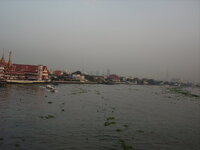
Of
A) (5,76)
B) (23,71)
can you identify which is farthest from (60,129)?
(23,71)

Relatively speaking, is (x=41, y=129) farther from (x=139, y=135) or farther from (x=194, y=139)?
(x=194, y=139)

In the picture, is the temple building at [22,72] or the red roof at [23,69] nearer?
the temple building at [22,72]

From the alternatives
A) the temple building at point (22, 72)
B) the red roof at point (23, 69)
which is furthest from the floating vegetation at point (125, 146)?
the red roof at point (23, 69)

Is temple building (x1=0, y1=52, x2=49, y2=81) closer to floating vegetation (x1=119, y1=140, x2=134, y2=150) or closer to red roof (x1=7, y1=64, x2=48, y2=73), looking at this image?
red roof (x1=7, y1=64, x2=48, y2=73)

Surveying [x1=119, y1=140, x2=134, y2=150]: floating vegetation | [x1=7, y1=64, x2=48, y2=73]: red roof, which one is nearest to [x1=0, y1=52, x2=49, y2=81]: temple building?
[x1=7, y1=64, x2=48, y2=73]: red roof

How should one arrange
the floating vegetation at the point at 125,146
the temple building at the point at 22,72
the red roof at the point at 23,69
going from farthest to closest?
the red roof at the point at 23,69
the temple building at the point at 22,72
the floating vegetation at the point at 125,146

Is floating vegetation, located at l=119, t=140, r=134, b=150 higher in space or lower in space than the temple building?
lower

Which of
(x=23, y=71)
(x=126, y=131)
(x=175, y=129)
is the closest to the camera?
(x=126, y=131)

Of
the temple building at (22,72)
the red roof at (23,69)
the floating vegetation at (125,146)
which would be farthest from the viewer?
the red roof at (23,69)

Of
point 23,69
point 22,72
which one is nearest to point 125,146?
point 22,72

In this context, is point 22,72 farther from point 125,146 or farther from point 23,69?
point 125,146

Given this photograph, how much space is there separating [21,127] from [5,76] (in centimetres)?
4786

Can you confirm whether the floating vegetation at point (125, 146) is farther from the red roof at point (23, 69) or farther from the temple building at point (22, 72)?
the red roof at point (23, 69)

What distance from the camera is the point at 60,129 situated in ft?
38.2
